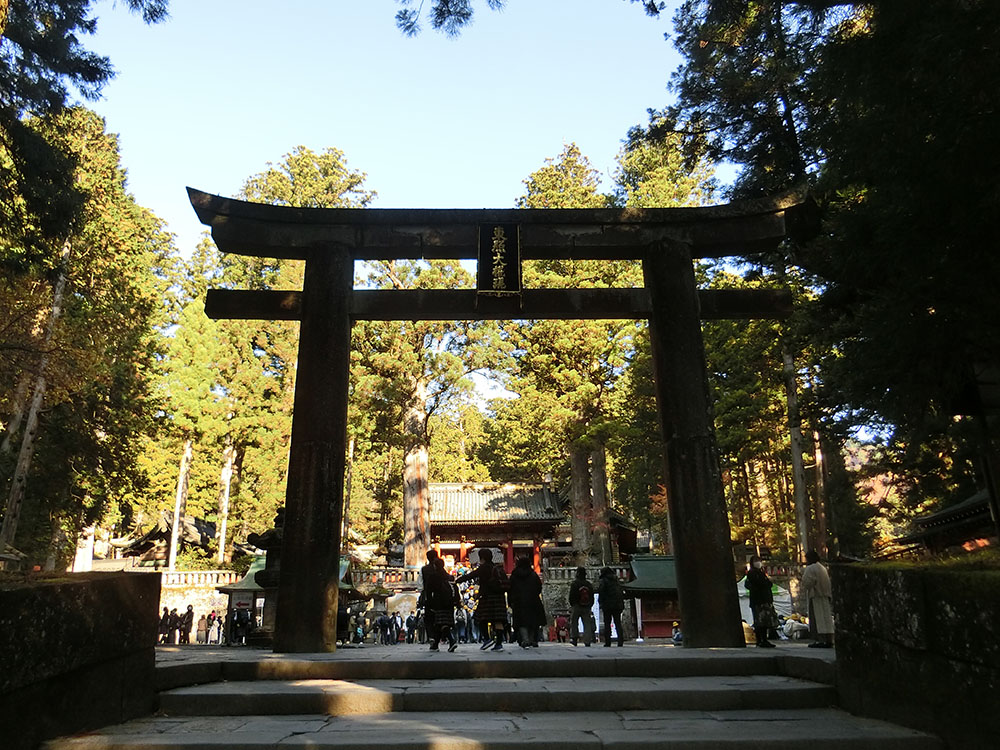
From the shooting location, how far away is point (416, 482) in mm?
26188

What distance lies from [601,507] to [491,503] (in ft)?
22.0

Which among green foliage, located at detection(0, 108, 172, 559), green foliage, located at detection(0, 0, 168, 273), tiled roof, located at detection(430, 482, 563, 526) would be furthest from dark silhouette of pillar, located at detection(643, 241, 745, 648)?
tiled roof, located at detection(430, 482, 563, 526)

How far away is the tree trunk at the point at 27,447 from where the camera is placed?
52.3 ft

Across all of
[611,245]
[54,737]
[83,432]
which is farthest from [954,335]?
[83,432]

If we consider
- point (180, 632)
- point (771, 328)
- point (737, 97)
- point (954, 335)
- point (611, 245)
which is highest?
point (737, 97)

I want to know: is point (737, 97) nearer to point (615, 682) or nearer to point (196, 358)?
point (615, 682)

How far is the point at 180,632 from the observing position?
24.3 meters

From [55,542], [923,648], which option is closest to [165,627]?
[55,542]

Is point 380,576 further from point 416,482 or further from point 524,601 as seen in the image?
point 524,601

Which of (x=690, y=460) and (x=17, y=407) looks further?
(x=17, y=407)

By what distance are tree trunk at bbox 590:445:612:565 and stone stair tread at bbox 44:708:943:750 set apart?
22.3 metres

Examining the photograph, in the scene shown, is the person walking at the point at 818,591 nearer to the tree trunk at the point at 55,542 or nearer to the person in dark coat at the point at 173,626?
the person in dark coat at the point at 173,626

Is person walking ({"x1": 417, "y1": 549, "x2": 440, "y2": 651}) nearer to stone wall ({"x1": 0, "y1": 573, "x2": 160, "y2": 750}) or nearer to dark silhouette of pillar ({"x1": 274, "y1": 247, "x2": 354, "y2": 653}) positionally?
dark silhouette of pillar ({"x1": 274, "y1": 247, "x2": 354, "y2": 653})

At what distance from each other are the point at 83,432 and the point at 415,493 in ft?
38.0
